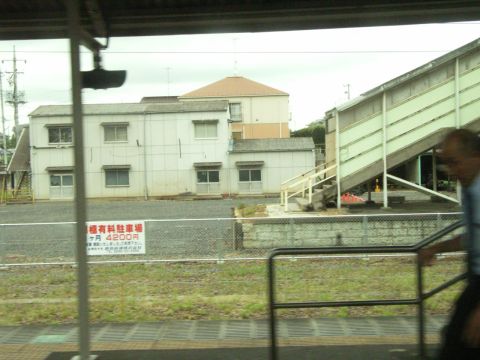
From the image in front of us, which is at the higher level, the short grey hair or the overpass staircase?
the overpass staircase

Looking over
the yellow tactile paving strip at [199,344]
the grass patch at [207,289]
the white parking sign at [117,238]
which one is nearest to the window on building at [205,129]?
the white parking sign at [117,238]

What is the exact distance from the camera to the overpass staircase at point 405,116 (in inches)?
604

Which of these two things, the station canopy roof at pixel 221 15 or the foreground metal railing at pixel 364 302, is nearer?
the foreground metal railing at pixel 364 302

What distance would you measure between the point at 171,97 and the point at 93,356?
152 ft

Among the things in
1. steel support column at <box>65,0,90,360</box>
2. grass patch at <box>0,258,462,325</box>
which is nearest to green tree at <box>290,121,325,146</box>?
grass patch at <box>0,258,462,325</box>

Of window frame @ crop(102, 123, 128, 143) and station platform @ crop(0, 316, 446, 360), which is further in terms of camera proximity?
window frame @ crop(102, 123, 128, 143)

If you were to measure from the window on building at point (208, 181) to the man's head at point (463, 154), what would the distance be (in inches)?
1381

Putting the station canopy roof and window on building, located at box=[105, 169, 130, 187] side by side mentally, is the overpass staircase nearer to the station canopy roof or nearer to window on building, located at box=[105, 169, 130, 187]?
the station canopy roof

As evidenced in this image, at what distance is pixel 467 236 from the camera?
299cm

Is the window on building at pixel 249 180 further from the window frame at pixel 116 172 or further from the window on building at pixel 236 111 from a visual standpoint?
the window on building at pixel 236 111

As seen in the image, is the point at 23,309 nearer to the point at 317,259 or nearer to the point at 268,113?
the point at 317,259

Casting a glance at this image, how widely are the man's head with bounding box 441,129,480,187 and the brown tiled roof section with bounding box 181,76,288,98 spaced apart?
47820mm

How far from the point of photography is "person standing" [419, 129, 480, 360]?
287cm

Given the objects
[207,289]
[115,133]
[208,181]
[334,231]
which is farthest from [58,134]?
[207,289]
